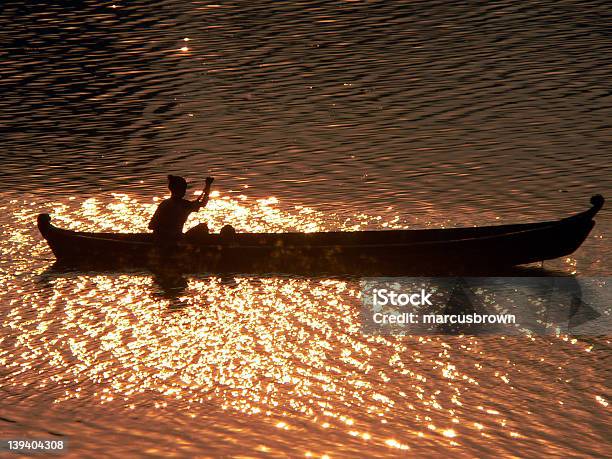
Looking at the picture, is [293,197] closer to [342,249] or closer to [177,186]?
[177,186]

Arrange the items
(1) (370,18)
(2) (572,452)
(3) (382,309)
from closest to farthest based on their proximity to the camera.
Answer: (2) (572,452) < (3) (382,309) < (1) (370,18)

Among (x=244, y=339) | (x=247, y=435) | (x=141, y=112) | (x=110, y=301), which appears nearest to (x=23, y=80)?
Answer: (x=141, y=112)

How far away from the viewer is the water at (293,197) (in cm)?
1239

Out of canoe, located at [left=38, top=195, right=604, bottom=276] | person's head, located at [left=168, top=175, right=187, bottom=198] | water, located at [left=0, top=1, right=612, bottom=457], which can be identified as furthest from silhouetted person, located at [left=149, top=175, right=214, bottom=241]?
water, located at [left=0, top=1, right=612, bottom=457]

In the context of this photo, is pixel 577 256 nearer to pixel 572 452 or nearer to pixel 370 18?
pixel 572 452

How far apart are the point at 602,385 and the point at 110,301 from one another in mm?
6381

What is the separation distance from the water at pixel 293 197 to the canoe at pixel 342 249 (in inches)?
16.1

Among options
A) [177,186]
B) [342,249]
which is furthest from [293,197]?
[342,249]

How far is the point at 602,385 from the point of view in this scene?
13.0m

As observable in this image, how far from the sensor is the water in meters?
12.4

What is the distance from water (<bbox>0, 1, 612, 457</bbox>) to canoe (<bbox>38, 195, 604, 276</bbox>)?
1.34ft

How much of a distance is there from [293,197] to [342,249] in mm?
3766

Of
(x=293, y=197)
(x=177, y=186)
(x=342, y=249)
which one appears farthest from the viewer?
(x=293, y=197)

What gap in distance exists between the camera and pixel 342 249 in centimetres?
1758
